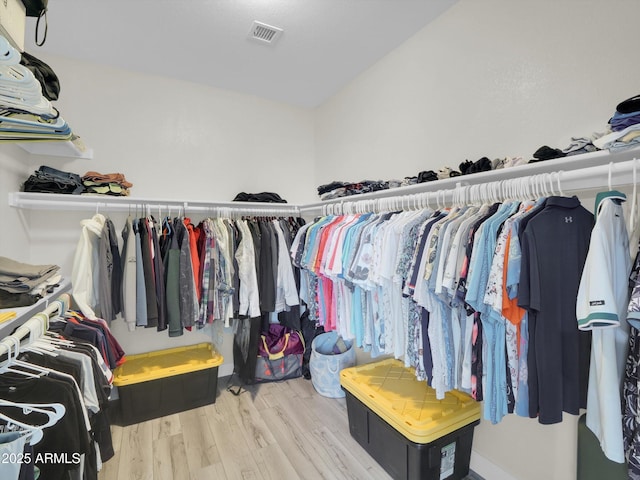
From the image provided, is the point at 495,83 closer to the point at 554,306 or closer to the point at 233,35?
the point at 554,306

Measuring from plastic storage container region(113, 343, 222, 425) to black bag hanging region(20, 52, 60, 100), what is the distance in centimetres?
193

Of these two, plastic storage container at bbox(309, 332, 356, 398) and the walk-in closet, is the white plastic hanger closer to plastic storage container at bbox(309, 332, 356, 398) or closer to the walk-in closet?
the walk-in closet

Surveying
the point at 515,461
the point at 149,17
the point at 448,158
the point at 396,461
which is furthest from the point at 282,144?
the point at 515,461

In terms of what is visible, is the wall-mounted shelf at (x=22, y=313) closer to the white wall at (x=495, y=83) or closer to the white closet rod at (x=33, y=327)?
the white closet rod at (x=33, y=327)

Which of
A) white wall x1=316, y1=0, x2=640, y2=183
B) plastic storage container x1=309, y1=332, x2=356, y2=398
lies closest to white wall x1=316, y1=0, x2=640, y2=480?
white wall x1=316, y1=0, x2=640, y2=183

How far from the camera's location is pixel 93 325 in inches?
66.1

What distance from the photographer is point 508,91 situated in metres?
1.65

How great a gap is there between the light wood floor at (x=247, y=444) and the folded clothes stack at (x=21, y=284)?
127 cm

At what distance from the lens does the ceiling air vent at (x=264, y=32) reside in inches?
82.4

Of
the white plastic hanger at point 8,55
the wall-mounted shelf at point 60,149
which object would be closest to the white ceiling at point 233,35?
the wall-mounted shelf at point 60,149

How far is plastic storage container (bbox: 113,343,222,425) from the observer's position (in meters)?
2.29

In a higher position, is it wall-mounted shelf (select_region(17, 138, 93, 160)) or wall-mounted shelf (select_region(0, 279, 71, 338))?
wall-mounted shelf (select_region(17, 138, 93, 160))

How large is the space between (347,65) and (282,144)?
3.55 feet

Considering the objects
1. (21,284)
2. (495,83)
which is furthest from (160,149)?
(495,83)
